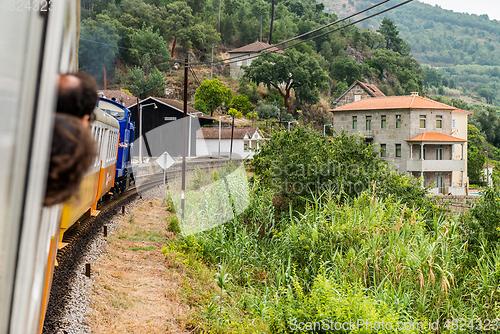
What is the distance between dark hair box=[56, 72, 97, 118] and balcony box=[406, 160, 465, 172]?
111ft

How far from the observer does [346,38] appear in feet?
297

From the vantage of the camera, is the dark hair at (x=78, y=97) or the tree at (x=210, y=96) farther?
the tree at (x=210, y=96)

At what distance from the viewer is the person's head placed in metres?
1.17

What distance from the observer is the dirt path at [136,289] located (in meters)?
6.36

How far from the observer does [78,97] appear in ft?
3.92

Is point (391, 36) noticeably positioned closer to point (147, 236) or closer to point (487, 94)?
point (487, 94)

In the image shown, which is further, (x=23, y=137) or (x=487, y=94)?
(x=487, y=94)

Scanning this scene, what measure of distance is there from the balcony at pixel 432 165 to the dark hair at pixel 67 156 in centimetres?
3400

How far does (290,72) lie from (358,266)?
49348 millimetres

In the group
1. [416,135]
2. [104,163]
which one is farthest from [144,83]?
[104,163]

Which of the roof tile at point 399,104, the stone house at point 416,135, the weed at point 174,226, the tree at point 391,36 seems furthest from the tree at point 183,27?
the weed at point 174,226

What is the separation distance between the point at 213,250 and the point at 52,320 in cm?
570

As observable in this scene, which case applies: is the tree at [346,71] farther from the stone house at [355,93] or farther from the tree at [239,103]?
the tree at [239,103]

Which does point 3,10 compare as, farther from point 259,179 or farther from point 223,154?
point 223,154
